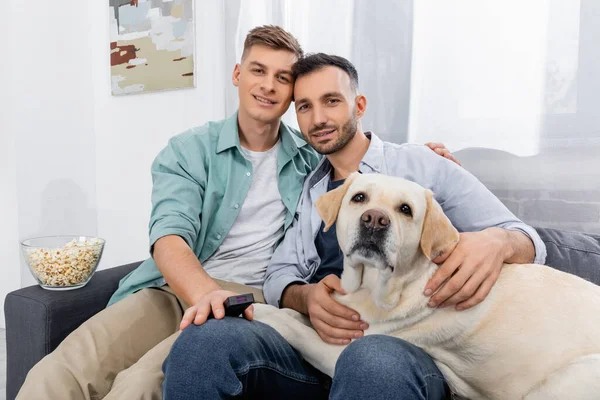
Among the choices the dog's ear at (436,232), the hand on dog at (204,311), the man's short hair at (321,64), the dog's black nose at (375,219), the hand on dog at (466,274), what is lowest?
the hand on dog at (204,311)

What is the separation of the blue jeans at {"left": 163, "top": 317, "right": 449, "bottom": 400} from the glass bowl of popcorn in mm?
807

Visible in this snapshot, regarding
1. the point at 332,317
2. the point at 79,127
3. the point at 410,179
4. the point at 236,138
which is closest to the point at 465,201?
the point at 410,179

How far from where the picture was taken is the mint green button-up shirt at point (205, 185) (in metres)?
1.65

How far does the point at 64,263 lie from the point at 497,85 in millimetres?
1792

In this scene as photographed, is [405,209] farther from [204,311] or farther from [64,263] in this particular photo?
[64,263]

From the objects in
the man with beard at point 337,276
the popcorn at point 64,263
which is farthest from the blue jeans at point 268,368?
the popcorn at point 64,263

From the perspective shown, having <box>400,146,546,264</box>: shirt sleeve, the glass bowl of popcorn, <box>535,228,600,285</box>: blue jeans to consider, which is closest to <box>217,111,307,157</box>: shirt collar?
<box>400,146,546,264</box>: shirt sleeve

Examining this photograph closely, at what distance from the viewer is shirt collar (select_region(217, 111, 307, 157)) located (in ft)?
5.86

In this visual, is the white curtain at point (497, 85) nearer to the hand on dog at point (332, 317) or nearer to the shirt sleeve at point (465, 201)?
the shirt sleeve at point (465, 201)

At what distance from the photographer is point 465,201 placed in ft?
4.88

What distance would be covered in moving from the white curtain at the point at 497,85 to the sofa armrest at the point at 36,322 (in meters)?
1.44

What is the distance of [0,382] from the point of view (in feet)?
7.75

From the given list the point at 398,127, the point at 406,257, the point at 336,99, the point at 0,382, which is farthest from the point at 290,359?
the point at 0,382

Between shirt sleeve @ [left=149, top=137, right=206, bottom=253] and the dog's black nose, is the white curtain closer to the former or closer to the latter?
shirt sleeve @ [left=149, top=137, right=206, bottom=253]
